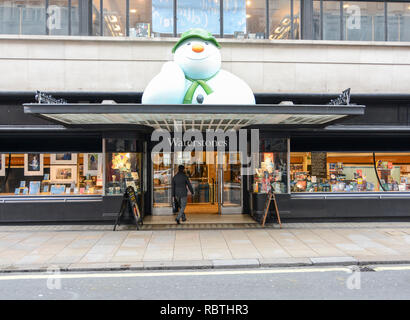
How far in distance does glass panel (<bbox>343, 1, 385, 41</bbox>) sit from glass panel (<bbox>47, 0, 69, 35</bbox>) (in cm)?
957

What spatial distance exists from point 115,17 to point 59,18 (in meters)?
1.84

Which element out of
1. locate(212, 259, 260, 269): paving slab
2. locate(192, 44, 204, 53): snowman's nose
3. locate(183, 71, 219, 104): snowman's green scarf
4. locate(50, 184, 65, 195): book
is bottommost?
locate(212, 259, 260, 269): paving slab

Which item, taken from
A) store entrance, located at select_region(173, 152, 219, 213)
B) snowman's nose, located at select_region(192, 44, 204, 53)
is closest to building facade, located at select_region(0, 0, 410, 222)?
store entrance, located at select_region(173, 152, 219, 213)

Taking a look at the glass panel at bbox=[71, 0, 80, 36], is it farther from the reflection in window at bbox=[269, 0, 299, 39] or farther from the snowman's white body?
the reflection in window at bbox=[269, 0, 299, 39]

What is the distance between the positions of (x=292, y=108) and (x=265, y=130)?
3.21 m

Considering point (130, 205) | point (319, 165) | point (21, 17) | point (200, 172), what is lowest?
point (130, 205)

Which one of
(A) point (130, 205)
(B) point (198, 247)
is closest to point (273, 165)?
(B) point (198, 247)

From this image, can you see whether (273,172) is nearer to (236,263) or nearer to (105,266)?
(236,263)

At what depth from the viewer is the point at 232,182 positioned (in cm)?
1298

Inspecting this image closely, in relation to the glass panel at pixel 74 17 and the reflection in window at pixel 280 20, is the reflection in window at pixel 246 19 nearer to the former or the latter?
the reflection in window at pixel 280 20

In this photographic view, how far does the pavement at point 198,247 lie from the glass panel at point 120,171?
4.18ft

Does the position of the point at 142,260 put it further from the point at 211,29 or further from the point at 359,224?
the point at 211,29

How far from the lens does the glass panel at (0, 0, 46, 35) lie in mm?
11812

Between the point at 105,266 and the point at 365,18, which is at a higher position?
the point at 365,18
